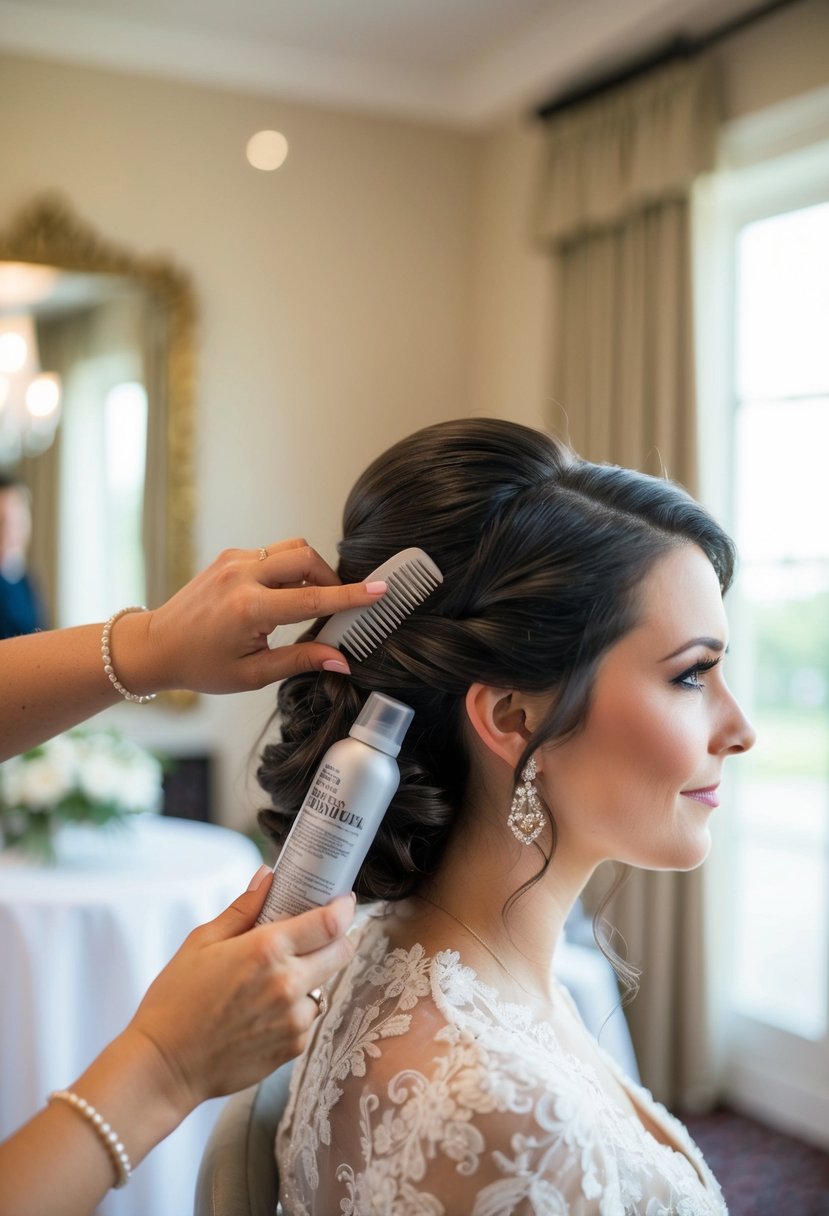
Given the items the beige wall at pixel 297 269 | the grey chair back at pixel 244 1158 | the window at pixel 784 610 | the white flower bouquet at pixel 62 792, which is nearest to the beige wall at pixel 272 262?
the beige wall at pixel 297 269

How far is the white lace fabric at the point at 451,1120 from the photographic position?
2.95 ft

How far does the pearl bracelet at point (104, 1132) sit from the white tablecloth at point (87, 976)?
137cm

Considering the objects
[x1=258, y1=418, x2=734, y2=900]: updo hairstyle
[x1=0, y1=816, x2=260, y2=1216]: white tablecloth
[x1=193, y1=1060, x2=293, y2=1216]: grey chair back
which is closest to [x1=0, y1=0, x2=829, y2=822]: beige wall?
[x1=0, y1=816, x2=260, y2=1216]: white tablecloth

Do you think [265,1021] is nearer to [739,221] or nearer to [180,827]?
[180,827]

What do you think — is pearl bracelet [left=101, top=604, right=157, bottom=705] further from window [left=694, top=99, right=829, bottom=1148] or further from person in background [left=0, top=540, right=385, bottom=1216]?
window [left=694, top=99, right=829, bottom=1148]

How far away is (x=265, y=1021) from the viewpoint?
87cm

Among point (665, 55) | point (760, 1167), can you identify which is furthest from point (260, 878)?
point (665, 55)

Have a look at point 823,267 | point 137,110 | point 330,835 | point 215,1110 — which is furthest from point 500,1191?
point 137,110

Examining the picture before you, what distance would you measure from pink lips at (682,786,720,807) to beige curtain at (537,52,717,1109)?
2.14m

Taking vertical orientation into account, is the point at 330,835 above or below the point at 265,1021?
above

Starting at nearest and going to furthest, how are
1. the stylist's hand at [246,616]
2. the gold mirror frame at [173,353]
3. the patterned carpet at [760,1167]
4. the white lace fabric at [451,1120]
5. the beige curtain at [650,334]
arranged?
the white lace fabric at [451,1120] < the stylist's hand at [246,616] < the patterned carpet at [760,1167] < the beige curtain at [650,334] < the gold mirror frame at [173,353]

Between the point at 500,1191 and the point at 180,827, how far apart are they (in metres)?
2.33

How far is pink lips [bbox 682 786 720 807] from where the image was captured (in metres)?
1.22

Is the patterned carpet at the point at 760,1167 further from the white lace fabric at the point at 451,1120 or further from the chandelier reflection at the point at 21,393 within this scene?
the chandelier reflection at the point at 21,393
